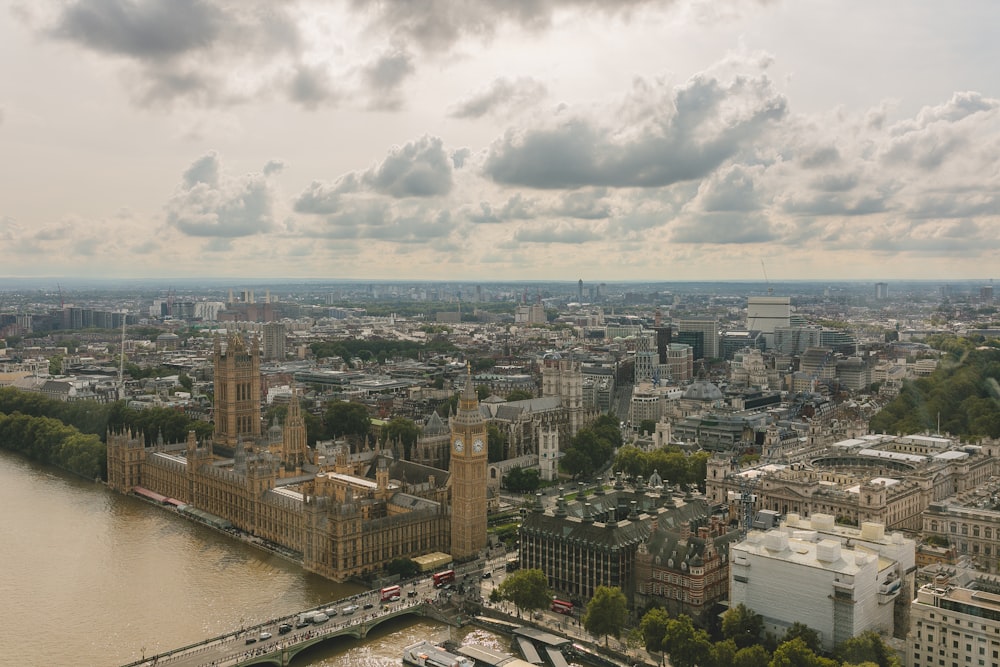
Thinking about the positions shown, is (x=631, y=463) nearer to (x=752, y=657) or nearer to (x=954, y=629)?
(x=752, y=657)

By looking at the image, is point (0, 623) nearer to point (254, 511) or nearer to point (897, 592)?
point (254, 511)

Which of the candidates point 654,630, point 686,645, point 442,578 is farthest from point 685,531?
point 442,578

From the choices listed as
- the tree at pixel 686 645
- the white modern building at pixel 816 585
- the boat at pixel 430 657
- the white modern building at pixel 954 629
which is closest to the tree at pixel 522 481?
the white modern building at pixel 816 585

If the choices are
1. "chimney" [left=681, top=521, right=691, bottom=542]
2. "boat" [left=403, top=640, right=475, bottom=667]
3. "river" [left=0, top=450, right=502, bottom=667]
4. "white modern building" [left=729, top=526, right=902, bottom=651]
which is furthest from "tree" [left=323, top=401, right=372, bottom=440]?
"white modern building" [left=729, top=526, right=902, bottom=651]

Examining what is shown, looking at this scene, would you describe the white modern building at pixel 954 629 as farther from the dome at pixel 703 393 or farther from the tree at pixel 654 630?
the dome at pixel 703 393

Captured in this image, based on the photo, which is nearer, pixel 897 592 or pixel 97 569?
pixel 897 592

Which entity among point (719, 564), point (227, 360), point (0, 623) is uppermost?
point (227, 360)

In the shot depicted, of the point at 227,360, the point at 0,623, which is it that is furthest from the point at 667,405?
the point at 0,623

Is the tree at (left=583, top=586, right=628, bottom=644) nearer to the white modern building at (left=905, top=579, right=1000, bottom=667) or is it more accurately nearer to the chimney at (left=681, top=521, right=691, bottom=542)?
the chimney at (left=681, top=521, right=691, bottom=542)
